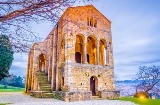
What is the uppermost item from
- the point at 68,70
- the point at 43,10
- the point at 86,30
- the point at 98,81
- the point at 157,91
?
the point at 86,30

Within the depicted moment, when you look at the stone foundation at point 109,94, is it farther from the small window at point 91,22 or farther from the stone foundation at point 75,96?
the small window at point 91,22

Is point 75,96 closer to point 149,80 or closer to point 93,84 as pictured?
point 93,84

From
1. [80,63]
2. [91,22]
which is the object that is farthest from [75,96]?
[91,22]

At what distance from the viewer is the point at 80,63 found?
15.3 metres

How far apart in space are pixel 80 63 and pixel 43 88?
18.9ft

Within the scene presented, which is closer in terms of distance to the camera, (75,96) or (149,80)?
(75,96)

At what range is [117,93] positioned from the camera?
15.9 m

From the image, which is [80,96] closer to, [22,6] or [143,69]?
[22,6]

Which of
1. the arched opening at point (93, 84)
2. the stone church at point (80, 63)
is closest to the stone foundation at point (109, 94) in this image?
the stone church at point (80, 63)

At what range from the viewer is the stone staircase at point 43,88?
51.8 feet

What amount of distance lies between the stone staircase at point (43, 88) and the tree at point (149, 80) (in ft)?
51.8

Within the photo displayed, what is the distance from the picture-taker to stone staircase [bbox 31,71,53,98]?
15.8 metres

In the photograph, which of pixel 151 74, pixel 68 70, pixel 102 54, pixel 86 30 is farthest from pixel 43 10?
pixel 151 74

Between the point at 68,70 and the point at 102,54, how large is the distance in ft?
22.5
